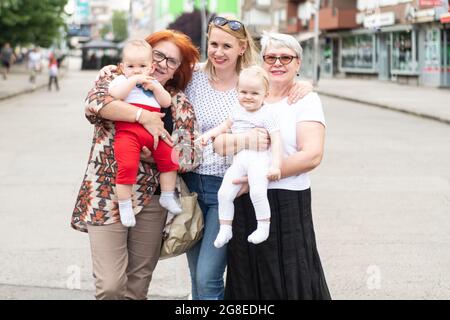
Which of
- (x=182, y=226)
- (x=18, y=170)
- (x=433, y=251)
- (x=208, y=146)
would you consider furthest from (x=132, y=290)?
(x=18, y=170)

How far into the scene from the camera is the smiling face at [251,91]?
3.64 metres

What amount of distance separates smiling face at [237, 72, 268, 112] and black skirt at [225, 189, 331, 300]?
0.41m

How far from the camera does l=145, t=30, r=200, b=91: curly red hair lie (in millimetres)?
4047

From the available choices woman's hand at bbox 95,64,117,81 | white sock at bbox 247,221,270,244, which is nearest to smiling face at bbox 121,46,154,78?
woman's hand at bbox 95,64,117,81

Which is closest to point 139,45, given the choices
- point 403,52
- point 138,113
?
point 138,113

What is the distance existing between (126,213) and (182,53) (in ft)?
2.74

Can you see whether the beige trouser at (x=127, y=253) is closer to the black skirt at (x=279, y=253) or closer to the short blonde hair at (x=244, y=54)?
the black skirt at (x=279, y=253)

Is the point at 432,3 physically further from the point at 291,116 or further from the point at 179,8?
the point at 179,8

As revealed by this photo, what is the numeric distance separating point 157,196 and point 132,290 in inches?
19.8

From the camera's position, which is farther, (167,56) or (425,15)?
(425,15)

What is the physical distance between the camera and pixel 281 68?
3.75m

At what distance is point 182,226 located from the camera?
13.2ft
